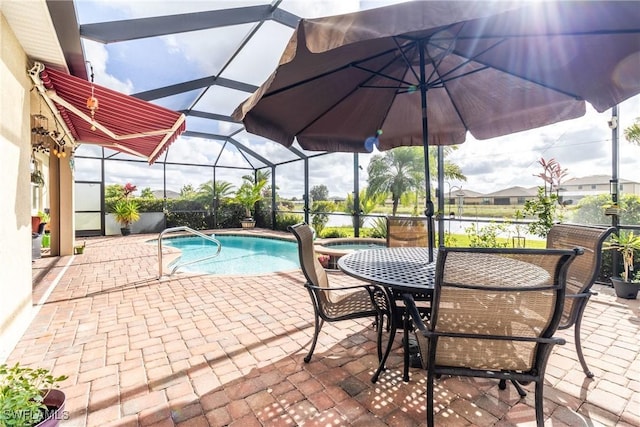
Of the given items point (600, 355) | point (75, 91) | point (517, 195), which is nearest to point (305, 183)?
point (517, 195)

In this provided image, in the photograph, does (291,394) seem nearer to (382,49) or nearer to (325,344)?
(325,344)

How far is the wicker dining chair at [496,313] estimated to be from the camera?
4.73ft

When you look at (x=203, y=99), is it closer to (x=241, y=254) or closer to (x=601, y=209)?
(x=241, y=254)

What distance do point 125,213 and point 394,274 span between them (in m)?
13.4

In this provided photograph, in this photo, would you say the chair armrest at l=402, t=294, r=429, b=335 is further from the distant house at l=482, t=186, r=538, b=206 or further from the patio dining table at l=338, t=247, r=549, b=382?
the distant house at l=482, t=186, r=538, b=206

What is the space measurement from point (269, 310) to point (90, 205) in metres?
12.1

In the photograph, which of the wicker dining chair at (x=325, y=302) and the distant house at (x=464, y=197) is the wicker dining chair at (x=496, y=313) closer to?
the wicker dining chair at (x=325, y=302)

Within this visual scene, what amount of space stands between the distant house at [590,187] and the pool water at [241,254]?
218 inches

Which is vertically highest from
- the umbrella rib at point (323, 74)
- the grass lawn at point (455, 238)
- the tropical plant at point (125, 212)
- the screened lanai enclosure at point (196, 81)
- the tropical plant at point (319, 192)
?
the screened lanai enclosure at point (196, 81)

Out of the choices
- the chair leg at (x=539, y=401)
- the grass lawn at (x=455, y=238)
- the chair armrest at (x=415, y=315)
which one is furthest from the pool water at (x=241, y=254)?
the chair leg at (x=539, y=401)

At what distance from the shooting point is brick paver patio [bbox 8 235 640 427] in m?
1.88

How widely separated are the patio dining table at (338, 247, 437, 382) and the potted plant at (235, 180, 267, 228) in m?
12.2

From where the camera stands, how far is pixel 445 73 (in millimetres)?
2939

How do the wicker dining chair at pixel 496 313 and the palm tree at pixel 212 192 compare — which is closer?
the wicker dining chair at pixel 496 313
